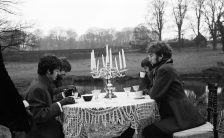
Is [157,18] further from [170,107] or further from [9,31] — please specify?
[170,107]

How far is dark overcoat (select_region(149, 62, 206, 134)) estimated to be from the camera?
12.6ft

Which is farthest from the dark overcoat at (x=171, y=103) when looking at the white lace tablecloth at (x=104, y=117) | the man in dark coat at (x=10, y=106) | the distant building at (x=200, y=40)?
the distant building at (x=200, y=40)

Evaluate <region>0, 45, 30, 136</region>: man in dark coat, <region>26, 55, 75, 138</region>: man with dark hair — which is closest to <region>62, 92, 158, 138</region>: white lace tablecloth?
<region>26, 55, 75, 138</region>: man with dark hair

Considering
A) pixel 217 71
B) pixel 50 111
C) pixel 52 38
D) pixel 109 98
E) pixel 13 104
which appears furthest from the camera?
pixel 52 38

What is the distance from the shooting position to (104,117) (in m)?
3.76

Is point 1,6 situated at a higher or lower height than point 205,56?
higher

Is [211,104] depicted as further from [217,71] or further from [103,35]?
[103,35]

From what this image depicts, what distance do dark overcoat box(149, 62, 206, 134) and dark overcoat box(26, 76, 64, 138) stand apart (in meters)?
1.26

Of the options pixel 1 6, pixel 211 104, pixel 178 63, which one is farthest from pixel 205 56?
pixel 211 104

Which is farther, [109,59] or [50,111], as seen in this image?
[109,59]

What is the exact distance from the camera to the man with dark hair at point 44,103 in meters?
3.44

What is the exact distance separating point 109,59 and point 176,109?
1287 mm

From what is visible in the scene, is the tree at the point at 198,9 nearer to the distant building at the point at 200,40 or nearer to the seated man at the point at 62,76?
the distant building at the point at 200,40

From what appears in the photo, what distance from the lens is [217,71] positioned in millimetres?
27328
